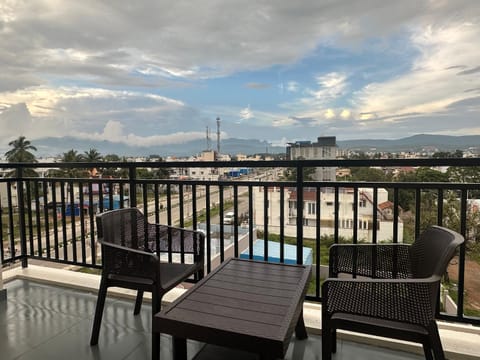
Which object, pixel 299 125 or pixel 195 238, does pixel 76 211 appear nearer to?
pixel 195 238

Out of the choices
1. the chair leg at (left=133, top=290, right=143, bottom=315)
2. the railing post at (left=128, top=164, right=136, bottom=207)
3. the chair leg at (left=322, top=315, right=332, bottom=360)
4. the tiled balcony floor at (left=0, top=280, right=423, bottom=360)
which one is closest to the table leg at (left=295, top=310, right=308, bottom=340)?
the tiled balcony floor at (left=0, top=280, right=423, bottom=360)

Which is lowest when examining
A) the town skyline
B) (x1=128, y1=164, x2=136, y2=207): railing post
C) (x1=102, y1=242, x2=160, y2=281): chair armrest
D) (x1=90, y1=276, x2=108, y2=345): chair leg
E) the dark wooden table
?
(x1=90, y1=276, x2=108, y2=345): chair leg

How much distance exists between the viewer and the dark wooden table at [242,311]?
1182 millimetres

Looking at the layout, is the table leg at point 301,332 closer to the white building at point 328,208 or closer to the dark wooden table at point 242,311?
the dark wooden table at point 242,311

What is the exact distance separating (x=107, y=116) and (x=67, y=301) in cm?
1680

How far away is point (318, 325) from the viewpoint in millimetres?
→ 2127

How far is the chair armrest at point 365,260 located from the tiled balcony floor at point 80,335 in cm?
50

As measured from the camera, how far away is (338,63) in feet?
82.4

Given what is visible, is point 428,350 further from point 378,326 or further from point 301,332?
point 301,332

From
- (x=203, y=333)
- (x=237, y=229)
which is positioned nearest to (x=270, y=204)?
(x=237, y=229)

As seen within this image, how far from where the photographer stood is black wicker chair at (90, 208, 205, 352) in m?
1.84

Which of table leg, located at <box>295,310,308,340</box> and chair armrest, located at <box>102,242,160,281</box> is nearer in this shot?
chair armrest, located at <box>102,242,160,281</box>

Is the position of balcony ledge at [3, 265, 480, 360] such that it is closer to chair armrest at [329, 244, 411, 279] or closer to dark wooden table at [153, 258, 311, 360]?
chair armrest at [329, 244, 411, 279]

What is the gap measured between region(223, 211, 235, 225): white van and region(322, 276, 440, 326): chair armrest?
1342 mm
